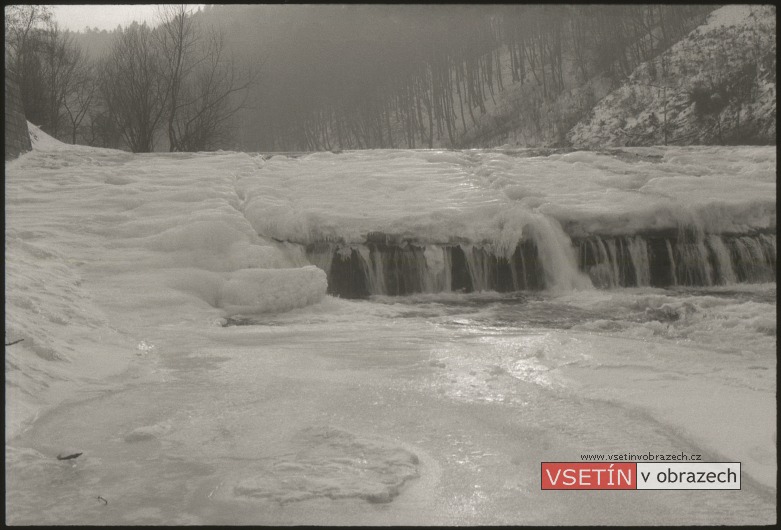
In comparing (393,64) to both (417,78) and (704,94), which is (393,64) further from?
(704,94)

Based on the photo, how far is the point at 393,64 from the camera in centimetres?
4656

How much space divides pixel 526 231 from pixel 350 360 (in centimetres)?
460

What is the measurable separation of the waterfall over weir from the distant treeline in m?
30.0

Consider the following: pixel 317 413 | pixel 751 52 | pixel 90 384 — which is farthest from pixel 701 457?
pixel 751 52

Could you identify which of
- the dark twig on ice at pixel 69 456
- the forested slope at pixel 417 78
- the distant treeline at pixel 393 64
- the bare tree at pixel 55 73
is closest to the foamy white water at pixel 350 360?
the dark twig on ice at pixel 69 456

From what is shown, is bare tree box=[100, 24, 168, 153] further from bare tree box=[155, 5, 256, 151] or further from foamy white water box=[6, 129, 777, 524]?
foamy white water box=[6, 129, 777, 524]

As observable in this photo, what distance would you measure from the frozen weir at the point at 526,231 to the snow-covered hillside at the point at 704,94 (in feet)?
45.1

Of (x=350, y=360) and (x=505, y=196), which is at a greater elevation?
(x=505, y=196)

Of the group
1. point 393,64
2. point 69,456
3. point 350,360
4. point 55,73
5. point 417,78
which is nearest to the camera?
point 69,456

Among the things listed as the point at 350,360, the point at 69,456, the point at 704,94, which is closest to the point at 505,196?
the point at 350,360

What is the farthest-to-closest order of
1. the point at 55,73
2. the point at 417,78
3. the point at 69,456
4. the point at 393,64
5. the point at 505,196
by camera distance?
the point at 393,64 < the point at 417,78 < the point at 55,73 < the point at 505,196 < the point at 69,456

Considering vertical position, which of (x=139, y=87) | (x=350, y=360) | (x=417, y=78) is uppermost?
(x=417, y=78)

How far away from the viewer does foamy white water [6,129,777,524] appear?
8.21ft

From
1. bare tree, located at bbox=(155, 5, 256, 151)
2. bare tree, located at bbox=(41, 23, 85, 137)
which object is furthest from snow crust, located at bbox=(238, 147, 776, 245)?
bare tree, located at bbox=(41, 23, 85, 137)
